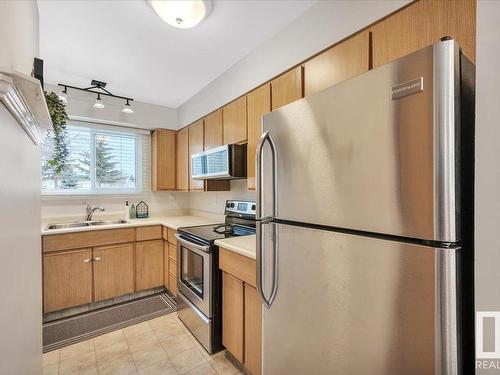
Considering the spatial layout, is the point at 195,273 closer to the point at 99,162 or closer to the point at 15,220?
the point at 15,220

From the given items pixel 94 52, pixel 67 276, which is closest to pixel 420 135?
pixel 94 52

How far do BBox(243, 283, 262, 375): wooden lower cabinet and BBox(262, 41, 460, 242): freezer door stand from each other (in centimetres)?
84

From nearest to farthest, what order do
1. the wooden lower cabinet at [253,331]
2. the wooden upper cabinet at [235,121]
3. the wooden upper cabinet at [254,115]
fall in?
the wooden lower cabinet at [253,331], the wooden upper cabinet at [254,115], the wooden upper cabinet at [235,121]

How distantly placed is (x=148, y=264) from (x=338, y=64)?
9.53ft

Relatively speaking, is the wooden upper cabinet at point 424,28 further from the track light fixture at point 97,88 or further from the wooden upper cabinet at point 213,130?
the track light fixture at point 97,88

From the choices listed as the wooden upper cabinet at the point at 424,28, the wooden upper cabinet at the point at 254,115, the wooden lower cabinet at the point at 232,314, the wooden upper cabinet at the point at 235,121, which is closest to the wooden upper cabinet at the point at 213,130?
the wooden upper cabinet at the point at 235,121

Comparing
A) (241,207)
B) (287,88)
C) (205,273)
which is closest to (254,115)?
(287,88)

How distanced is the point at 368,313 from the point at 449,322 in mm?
207

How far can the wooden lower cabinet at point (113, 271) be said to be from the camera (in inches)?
106

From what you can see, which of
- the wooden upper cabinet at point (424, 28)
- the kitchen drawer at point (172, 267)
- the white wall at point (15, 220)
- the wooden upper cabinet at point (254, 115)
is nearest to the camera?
the white wall at point (15, 220)

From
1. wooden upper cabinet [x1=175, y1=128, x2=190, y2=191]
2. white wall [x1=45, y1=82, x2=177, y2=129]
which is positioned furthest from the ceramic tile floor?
white wall [x1=45, y1=82, x2=177, y2=129]

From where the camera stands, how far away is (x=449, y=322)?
63 cm

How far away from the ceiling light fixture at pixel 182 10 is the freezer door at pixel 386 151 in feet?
3.28

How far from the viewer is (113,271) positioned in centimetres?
279
